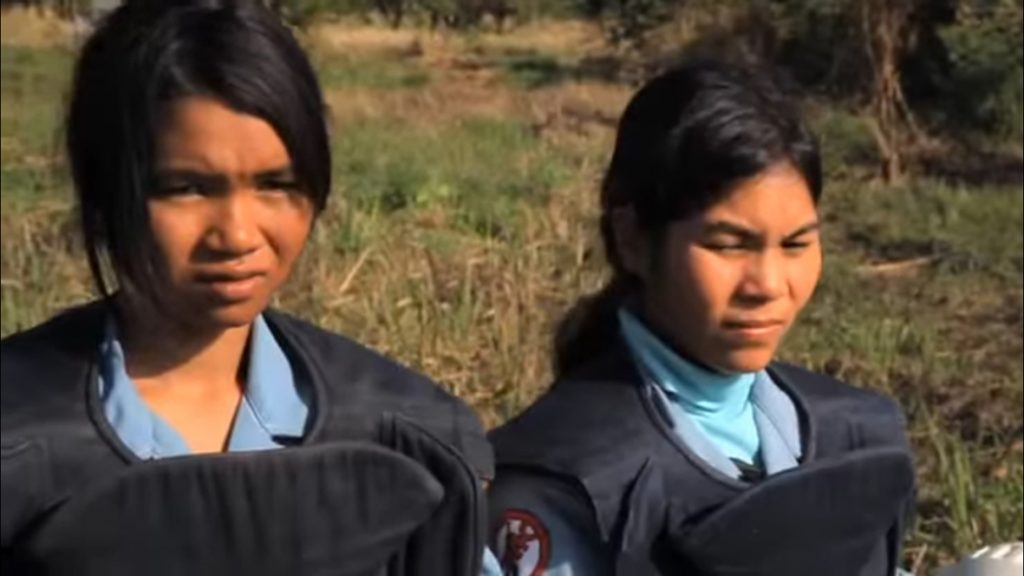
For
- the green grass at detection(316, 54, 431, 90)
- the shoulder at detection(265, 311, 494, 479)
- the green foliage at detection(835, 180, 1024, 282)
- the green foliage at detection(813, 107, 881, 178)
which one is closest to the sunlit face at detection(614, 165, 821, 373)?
the shoulder at detection(265, 311, 494, 479)

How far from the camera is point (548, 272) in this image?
17.2 feet

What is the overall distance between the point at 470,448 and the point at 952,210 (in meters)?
6.92

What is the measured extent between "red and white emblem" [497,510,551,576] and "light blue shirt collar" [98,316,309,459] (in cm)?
22

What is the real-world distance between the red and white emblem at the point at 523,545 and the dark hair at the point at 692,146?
206mm

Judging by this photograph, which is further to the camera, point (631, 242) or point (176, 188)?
point (631, 242)

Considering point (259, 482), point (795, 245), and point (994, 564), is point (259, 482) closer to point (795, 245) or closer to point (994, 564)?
point (795, 245)

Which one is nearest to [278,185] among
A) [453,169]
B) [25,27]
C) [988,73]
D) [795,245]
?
[795,245]

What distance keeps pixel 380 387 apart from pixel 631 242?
30 centimetres

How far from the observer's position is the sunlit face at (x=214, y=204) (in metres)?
1.51

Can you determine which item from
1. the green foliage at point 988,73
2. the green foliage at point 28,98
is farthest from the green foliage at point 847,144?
the green foliage at point 28,98

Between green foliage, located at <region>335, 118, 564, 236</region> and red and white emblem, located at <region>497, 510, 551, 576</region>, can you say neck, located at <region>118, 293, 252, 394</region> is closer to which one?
red and white emblem, located at <region>497, 510, 551, 576</region>

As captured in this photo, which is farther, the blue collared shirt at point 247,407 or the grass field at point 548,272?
the grass field at point 548,272

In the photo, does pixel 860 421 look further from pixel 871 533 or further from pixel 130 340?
pixel 130 340

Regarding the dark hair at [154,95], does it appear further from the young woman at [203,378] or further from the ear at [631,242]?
the ear at [631,242]
